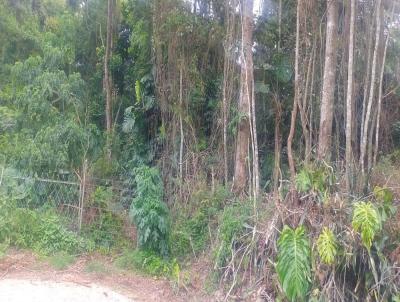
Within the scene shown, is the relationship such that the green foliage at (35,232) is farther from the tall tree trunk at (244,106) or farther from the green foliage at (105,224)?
the tall tree trunk at (244,106)

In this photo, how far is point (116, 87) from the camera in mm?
15172

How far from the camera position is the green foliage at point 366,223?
670cm

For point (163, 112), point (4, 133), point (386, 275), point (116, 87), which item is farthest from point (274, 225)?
point (116, 87)

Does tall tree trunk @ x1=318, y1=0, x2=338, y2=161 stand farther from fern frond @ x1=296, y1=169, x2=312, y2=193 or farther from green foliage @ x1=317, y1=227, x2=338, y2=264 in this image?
green foliage @ x1=317, y1=227, x2=338, y2=264

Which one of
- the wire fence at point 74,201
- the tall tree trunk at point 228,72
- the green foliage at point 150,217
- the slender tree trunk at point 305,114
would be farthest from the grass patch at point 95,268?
the slender tree trunk at point 305,114

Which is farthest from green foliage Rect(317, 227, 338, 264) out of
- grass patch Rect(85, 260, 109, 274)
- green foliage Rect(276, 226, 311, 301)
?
grass patch Rect(85, 260, 109, 274)

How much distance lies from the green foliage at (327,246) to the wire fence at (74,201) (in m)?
4.35

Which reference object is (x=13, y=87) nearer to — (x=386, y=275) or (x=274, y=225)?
(x=274, y=225)

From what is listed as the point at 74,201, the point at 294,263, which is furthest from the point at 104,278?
the point at 294,263

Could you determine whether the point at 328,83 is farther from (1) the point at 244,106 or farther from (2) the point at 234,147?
(2) the point at 234,147

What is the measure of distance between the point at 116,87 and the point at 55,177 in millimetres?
5184

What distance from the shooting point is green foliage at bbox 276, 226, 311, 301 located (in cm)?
664

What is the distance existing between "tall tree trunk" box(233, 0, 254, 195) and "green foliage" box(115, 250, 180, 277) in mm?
2193

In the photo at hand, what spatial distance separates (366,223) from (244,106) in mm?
4461
